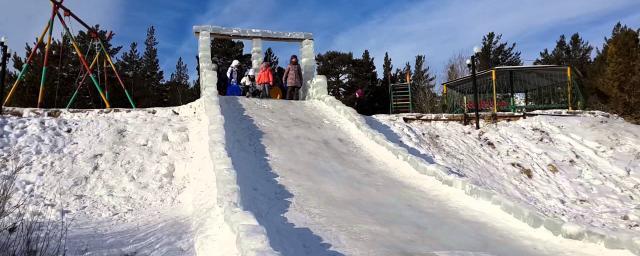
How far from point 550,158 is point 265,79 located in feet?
25.9

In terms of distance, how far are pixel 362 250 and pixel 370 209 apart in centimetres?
158

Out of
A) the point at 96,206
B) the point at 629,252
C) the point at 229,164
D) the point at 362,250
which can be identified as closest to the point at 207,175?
the point at 229,164

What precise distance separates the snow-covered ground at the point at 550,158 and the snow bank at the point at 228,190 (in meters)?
4.19

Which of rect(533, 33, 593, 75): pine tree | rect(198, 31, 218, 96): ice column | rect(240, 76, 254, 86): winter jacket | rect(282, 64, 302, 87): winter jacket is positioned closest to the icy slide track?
rect(198, 31, 218, 96): ice column

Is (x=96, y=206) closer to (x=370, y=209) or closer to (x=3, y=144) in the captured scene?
(x=3, y=144)

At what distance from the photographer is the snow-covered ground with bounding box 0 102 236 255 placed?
6.13 metres

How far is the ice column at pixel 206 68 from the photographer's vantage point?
13.1 meters

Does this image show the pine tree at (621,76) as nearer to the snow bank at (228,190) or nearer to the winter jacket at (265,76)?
the winter jacket at (265,76)

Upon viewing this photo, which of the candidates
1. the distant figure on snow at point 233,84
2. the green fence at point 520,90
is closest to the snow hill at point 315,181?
the distant figure on snow at point 233,84

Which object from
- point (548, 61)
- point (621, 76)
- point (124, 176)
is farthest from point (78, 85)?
point (548, 61)

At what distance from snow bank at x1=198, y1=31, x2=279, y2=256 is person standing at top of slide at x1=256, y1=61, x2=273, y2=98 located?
1919mm

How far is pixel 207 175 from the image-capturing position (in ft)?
27.0

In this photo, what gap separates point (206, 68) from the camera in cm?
1441

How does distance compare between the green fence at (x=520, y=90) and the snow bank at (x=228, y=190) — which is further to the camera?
the green fence at (x=520, y=90)
